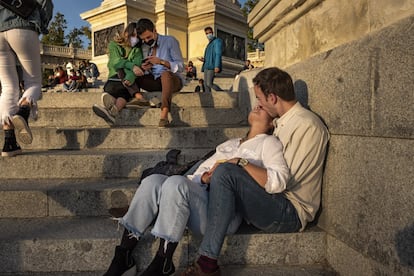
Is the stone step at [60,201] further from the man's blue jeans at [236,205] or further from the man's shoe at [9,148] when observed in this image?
the man's blue jeans at [236,205]

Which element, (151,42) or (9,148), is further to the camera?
(151,42)

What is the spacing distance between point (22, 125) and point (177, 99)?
2855mm

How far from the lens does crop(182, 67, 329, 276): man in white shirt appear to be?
220 cm

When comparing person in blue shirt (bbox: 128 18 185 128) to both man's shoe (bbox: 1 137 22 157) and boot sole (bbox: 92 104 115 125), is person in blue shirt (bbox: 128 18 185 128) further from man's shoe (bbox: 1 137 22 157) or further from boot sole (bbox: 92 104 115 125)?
man's shoe (bbox: 1 137 22 157)

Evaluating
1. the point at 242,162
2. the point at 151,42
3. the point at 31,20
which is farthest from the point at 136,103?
the point at 242,162

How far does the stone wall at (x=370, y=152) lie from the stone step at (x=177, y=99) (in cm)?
330

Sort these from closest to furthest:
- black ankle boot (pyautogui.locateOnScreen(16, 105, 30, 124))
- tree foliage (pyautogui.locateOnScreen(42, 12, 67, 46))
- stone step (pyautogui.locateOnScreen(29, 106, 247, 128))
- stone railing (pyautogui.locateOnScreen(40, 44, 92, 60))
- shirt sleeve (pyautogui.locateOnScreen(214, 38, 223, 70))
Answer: black ankle boot (pyautogui.locateOnScreen(16, 105, 30, 124)) → stone step (pyautogui.locateOnScreen(29, 106, 247, 128)) → shirt sleeve (pyautogui.locateOnScreen(214, 38, 223, 70)) → stone railing (pyautogui.locateOnScreen(40, 44, 92, 60)) → tree foliage (pyautogui.locateOnScreen(42, 12, 67, 46))

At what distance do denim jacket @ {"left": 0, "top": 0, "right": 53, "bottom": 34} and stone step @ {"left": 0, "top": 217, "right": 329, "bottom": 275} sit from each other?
83.5 inches

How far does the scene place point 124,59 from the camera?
523 centimetres

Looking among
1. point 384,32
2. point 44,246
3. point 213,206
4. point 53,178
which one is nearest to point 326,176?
point 213,206

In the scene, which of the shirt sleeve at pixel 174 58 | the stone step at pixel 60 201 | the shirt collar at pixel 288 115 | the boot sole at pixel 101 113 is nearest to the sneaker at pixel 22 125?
the stone step at pixel 60 201

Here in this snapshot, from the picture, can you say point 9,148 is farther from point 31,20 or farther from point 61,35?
point 61,35

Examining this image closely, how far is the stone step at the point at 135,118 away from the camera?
4.87 metres

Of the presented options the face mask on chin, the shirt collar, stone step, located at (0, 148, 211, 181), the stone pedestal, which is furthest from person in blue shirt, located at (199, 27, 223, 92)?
the shirt collar
